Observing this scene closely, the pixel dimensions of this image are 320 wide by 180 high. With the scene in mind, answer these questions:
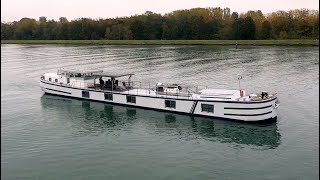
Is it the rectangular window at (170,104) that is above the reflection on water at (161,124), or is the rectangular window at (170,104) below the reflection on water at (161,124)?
above

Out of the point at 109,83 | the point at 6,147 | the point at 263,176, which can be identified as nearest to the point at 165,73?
the point at 109,83

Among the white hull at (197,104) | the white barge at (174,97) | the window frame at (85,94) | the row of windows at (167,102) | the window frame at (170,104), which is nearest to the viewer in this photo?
the white hull at (197,104)

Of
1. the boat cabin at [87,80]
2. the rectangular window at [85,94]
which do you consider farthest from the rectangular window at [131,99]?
the rectangular window at [85,94]

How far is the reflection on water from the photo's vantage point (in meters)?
42.1

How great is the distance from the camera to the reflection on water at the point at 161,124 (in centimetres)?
4206

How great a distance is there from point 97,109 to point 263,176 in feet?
99.6

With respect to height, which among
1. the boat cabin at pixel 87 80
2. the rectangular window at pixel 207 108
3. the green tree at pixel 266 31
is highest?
the green tree at pixel 266 31

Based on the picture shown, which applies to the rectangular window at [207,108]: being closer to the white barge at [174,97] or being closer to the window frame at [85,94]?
the white barge at [174,97]

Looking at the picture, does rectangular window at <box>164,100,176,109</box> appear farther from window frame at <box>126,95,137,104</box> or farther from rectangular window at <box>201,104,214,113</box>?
window frame at <box>126,95,137,104</box>

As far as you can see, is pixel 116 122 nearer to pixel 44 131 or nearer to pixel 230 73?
pixel 44 131

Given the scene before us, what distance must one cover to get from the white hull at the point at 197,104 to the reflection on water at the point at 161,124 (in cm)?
77

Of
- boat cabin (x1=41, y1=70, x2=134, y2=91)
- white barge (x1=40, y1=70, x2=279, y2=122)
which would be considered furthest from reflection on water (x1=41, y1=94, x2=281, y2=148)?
boat cabin (x1=41, y1=70, x2=134, y2=91)

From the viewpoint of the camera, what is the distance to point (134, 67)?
102m

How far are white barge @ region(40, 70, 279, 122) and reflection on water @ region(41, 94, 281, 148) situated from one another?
36.6 inches
